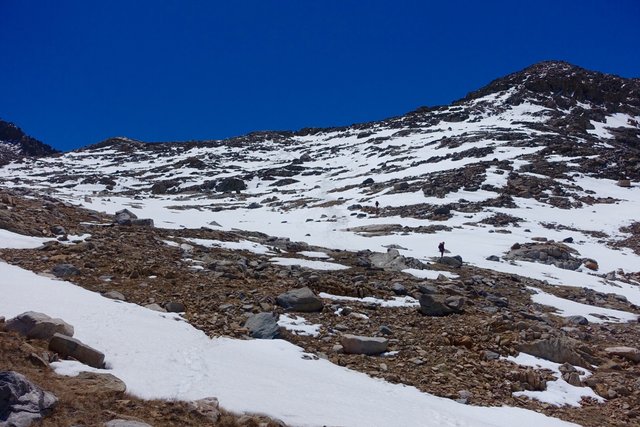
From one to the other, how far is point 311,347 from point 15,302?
6460mm

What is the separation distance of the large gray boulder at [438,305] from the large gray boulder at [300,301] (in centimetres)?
314

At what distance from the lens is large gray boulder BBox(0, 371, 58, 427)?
5.28 meters

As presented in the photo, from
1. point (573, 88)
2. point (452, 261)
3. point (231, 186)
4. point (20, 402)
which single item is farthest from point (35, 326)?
point (573, 88)

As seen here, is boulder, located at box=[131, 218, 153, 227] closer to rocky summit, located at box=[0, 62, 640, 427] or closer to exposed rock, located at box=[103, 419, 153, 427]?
rocky summit, located at box=[0, 62, 640, 427]

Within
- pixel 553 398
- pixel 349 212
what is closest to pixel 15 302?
pixel 553 398

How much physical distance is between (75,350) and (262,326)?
4346 millimetres

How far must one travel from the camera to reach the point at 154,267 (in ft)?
48.4

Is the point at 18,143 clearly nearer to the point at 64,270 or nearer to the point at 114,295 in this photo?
the point at 64,270

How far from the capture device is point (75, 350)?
296 inches

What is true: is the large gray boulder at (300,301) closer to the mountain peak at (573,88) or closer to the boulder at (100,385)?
the boulder at (100,385)

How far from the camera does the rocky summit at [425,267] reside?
1045 centimetres

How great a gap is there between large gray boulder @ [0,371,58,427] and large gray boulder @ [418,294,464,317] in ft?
33.1

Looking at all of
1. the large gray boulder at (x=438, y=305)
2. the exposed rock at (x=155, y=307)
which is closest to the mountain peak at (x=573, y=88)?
the large gray boulder at (x=438, y=305)

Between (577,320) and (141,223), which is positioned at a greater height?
(141,223)
